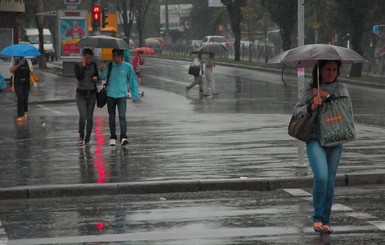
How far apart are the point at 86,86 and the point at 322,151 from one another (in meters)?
8.93

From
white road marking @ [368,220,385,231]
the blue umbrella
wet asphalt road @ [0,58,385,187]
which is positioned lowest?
wet asphalt road @ [0,58,385,187]

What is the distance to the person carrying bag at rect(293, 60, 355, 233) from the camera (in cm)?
947

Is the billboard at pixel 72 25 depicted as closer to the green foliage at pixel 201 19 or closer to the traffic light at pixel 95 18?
the traffic light at pixel 95 18

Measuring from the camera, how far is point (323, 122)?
952 cm

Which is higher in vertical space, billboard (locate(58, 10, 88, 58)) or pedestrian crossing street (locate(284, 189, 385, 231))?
billboard (locate(58, 10, 88, 58))

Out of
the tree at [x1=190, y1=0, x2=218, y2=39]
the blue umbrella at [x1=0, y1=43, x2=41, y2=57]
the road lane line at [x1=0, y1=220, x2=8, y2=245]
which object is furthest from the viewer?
the tree at [x1=190, y1=0, x2=218, y2=39]

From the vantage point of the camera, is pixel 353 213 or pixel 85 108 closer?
pixel 353 213

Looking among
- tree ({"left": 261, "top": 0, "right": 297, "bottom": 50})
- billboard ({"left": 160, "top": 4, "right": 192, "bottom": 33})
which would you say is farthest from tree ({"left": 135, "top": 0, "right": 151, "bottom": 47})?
billboard ({"left": 160, "top": 4, "right": 192, "bottom": 33})

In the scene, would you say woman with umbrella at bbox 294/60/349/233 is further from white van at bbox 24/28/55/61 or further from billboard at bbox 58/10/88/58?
white van at bbox 24/28/55/61

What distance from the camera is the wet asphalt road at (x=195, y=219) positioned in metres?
9.31

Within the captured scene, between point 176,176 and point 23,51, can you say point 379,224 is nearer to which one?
point 176,176

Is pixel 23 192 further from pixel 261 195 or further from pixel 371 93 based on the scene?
pixel 371 93

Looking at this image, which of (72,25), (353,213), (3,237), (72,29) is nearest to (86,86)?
(353,213)

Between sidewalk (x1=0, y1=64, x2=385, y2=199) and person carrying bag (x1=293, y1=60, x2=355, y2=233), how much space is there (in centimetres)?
321
